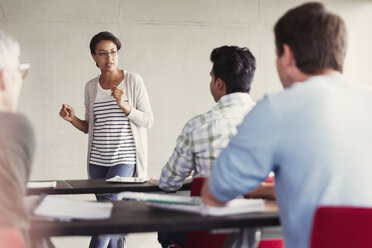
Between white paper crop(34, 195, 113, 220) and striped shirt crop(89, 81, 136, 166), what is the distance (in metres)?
1.88

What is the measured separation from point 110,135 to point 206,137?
1595mm

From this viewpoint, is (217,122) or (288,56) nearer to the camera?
(288,56)

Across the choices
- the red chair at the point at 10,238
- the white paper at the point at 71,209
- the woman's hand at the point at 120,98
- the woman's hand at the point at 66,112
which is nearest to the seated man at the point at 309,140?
the white paper at the point at 71,209

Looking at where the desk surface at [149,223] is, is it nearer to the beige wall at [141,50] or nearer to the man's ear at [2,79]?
the man's ear at [2,79]

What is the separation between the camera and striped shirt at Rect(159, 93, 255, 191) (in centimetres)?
222

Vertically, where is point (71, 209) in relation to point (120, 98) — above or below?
below

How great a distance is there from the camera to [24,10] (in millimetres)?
4914

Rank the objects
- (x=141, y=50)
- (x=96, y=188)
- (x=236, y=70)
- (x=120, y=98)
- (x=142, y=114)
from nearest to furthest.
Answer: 1. (x=236, y=70)
2. (x=96, y=188)
3. (x=120, y=98)
4. (x=142, y=114)
5. (x=141, y=50)

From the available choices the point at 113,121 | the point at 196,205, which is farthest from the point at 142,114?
the point at 196,205

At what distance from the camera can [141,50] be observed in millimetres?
5137

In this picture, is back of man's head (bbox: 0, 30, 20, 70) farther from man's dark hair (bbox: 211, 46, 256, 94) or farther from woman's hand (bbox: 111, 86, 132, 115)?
woman's hand (bbox: 111, 86, 132, 115)

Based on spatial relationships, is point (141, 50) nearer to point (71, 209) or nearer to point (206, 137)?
point (206, 137)

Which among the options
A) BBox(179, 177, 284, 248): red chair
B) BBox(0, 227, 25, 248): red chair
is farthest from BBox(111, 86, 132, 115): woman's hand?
BBox(0, 227, 25, 248): red chair

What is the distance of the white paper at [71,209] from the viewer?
4.94 feet
